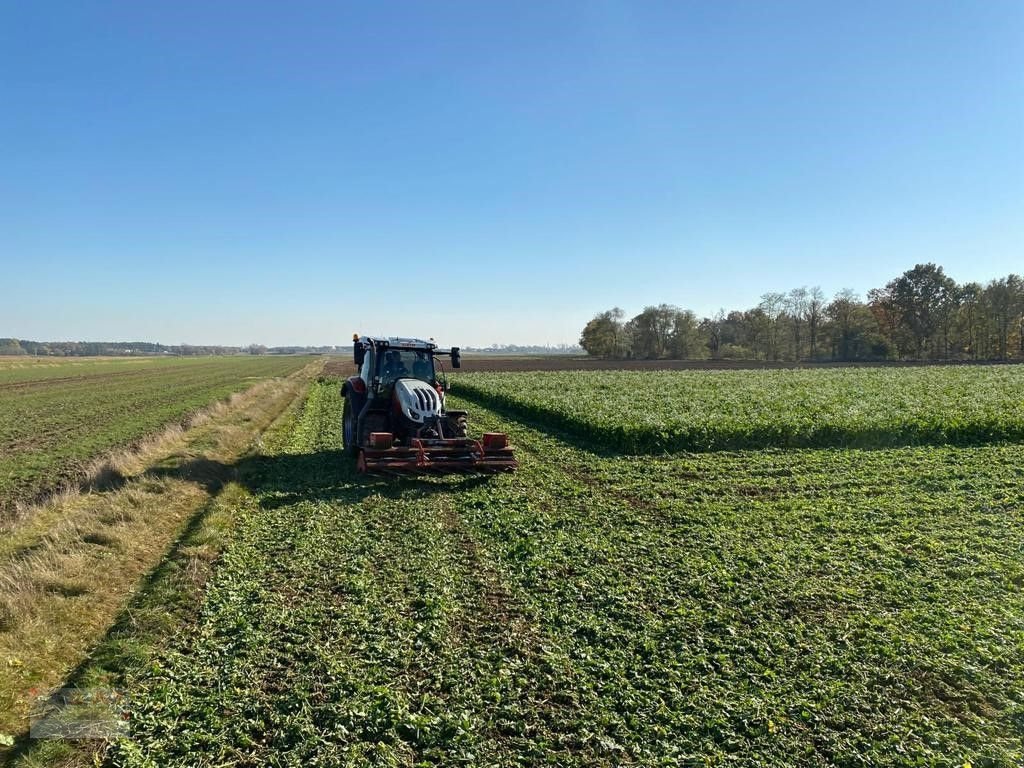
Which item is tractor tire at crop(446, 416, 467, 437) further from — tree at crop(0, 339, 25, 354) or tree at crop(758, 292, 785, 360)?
tree at crop(0, 339, 25, 354)

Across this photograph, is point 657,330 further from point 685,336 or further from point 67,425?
point 67,425

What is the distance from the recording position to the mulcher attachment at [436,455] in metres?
11.4

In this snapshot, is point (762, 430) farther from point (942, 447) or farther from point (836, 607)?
point (836, 607)

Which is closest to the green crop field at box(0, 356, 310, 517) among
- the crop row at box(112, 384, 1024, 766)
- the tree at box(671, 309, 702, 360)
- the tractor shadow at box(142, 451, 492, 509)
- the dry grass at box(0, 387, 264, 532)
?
the dry grass at box(0, 387, 264, 532)

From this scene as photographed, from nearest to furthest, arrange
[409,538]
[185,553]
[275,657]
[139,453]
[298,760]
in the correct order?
1. [298,760]
2. [275,657]
3. [185,553]
4. [409,538]
5. [139,453]

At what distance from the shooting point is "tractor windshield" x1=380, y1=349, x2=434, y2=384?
44.0 ft

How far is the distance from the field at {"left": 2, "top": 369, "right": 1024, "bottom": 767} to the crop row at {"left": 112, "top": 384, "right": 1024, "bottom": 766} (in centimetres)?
2

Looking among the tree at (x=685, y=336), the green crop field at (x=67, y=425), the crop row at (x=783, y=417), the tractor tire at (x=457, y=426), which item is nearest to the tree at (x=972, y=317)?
the tree at (x=685, y=336)

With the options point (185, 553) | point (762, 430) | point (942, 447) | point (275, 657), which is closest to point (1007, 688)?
point (275, 657)

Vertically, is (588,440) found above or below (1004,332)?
below

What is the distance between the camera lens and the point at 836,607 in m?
6.09

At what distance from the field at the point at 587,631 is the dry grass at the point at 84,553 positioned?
413mm

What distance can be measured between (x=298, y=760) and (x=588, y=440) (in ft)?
44.5

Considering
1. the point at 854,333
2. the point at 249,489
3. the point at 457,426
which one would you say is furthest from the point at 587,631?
the point at 854,333
